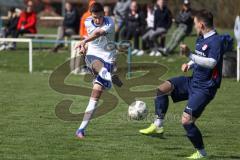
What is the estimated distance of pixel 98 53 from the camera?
1083 cm

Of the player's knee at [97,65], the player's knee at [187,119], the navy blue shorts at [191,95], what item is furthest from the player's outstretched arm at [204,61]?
the player's knee at [97,65]

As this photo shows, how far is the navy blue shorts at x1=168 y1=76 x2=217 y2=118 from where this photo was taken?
891 cm

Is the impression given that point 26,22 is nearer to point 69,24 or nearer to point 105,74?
point 69,24

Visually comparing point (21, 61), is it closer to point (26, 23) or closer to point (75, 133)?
point (26, 23)

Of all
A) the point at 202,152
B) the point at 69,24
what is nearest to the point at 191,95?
the point at 202,152

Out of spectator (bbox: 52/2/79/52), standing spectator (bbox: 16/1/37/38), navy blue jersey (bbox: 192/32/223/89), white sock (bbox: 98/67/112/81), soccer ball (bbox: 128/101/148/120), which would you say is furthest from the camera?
standing spectator (bbox: 16/1/37/38)

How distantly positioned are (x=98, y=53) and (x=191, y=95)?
2.16 m

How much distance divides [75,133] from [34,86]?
6.85 metres

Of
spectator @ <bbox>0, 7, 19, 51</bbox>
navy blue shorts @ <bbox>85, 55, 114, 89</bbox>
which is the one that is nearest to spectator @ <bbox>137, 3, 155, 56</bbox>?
spectator @ <bbox>0, 7, 19, 51</bbox>

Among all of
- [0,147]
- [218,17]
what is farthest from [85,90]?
[218,17]

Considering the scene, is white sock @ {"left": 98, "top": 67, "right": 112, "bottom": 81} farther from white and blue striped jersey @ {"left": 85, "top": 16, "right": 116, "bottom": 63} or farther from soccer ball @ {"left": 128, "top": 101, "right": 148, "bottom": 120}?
soccer ball @ {"left": 128, "top": 101, "right": 148, "bottom": 120}

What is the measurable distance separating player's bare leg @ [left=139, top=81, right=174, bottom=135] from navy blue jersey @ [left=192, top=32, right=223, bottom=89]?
2.35ft

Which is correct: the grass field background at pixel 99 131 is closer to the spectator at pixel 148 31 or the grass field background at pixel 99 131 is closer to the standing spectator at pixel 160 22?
the standing spectator at pixel 160 22

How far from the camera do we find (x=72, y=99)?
14.9 meters
